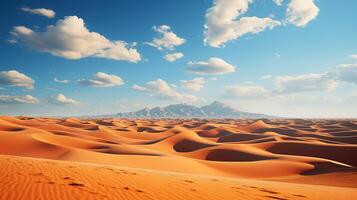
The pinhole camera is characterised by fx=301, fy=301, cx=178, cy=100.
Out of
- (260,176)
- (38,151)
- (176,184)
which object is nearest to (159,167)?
(260,176)

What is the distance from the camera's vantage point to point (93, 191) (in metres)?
8.02

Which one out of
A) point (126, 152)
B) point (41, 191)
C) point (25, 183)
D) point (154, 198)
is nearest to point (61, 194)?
point (41, 191)

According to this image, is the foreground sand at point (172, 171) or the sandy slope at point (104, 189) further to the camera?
the foreground sand at point (172, 171)

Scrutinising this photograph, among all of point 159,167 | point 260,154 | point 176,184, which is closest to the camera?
point 176,184

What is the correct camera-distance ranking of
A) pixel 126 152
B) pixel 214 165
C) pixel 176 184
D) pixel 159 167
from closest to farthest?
pixel 176 184 < pixel 159 167 < pixel 214 165 < pixel 126 152

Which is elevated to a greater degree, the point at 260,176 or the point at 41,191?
the point at 41,191

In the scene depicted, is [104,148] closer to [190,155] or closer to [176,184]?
[190,155]

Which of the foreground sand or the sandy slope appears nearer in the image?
the sandy slope

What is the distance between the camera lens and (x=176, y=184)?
1039 centimetres

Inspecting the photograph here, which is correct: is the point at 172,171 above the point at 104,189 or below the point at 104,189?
below

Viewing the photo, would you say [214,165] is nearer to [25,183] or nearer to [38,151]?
[38,151]

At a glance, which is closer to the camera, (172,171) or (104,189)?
(104,189)

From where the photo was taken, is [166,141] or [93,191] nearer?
[93,191]

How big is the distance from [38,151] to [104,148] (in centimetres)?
661
